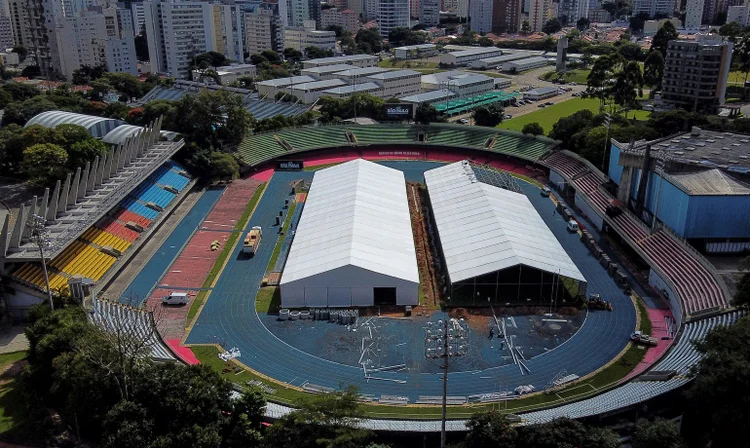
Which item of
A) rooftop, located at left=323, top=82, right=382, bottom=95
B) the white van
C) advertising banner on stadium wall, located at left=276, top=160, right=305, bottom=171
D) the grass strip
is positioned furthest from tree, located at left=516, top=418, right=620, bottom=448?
rooftop, located at left=323, top=82, right=382, bottom=95

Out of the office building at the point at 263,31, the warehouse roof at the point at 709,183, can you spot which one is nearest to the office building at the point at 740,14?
the office building at the point at 263,31

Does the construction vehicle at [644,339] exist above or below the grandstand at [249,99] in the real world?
below

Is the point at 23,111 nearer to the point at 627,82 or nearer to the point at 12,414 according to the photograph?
the point at 12,414

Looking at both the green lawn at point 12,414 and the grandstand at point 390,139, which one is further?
the grandstand at point 390,139

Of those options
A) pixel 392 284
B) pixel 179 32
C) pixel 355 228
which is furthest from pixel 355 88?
pixel 392 284

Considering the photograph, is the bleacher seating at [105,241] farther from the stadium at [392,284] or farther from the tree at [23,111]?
the tree at [23,111]

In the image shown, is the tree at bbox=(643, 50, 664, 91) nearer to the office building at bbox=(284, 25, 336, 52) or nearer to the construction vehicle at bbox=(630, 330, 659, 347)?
the construction vehicle at bbox=(630, 330, 659, 347)

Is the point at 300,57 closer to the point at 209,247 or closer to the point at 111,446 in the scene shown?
the point at 209,247

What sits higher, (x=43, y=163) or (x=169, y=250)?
(x=43, y=163)
